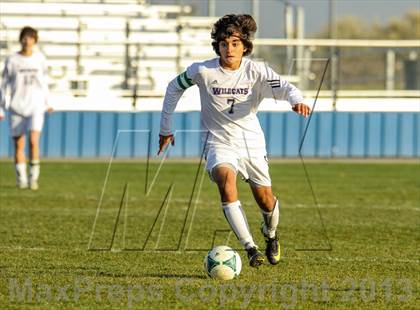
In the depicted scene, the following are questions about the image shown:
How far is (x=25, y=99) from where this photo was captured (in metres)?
17.9

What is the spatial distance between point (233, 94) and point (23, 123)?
8961mm

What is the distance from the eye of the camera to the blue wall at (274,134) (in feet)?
85.8

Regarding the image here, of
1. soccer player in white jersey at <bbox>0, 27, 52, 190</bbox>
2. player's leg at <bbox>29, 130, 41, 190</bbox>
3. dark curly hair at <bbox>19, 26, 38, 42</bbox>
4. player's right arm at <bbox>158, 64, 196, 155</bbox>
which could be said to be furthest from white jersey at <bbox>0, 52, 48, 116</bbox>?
player's right arm at <bbox>158, 64, 196, 155</bbox>

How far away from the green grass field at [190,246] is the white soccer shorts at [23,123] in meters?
0.83

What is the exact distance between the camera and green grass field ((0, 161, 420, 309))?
8.16 meters

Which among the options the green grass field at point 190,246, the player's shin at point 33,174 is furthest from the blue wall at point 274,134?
the player's shin at point 33,174

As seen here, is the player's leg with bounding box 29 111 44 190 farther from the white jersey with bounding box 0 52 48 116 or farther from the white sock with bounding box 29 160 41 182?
the white jersey with bounding box 0 52 48 116

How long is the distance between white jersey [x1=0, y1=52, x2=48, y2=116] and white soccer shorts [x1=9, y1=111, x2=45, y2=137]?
0.21 ft

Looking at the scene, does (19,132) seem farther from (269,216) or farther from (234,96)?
(234,96)

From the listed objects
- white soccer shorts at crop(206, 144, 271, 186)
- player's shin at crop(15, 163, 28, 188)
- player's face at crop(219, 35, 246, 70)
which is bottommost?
player's shin at crop(15, 163, 28, 188)

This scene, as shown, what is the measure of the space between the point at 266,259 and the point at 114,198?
22.0ft

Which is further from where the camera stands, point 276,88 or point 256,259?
point 276,88

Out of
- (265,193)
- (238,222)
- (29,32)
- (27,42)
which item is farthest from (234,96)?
(27,42)

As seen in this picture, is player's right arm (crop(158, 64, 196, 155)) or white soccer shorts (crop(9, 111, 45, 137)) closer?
player's right arm (crop(158, 64, 196, 155))
